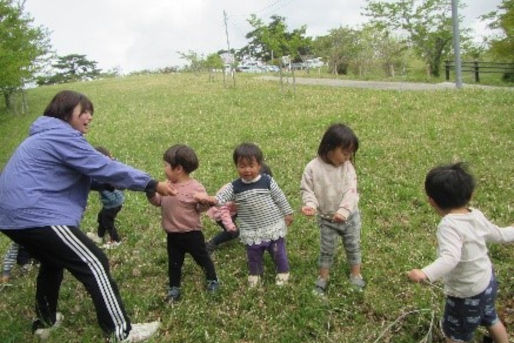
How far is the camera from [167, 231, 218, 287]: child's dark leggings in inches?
222

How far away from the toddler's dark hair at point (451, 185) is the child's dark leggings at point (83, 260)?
311cm

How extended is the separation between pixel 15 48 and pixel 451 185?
29.5 metres

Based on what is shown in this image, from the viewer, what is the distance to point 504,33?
32.0 m

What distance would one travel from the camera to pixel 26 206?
4414 millimetres

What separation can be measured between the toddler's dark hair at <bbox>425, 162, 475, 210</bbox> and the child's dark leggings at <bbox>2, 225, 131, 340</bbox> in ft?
10.2

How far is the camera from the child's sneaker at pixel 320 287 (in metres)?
5.75

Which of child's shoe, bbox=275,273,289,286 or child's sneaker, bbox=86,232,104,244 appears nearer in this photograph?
child's shoe, bbox=275,273,289,286

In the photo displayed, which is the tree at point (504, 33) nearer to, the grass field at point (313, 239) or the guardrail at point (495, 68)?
the guardrail at point (495, 68)

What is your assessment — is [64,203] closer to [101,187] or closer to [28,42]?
[101,187]

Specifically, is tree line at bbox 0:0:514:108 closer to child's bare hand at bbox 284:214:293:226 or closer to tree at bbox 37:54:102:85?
child's bare hand at bbox 284:214:293:226

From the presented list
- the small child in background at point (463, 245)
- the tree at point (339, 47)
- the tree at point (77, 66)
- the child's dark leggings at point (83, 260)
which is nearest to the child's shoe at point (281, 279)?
the child's dark leggings at point (83, 260)

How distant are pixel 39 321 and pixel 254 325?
245 cm

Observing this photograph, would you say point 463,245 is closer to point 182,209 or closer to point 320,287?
point 320,287

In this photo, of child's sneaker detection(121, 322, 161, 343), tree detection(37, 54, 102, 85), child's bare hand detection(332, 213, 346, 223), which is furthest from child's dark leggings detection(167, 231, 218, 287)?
tree detection(37, 54, 102, 85)
